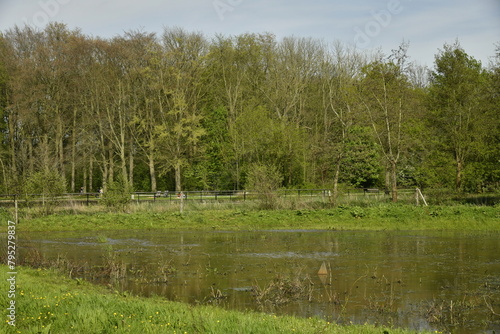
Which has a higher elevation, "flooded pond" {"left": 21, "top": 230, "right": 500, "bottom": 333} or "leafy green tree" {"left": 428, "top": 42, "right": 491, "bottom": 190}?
"leafy green tree" {"left": 428, "top": 42, "right": 491, "bottom": 190}

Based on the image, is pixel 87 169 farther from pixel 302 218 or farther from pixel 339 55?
pixel 302 218

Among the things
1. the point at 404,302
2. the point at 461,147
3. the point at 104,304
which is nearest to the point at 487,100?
the point at 461,147

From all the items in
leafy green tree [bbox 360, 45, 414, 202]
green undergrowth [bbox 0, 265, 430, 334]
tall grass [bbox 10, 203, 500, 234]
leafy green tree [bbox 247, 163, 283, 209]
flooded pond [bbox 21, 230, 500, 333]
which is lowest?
flooded pond [bbox 21, 230, 500, 333]

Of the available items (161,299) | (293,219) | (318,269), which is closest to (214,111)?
(293,219)

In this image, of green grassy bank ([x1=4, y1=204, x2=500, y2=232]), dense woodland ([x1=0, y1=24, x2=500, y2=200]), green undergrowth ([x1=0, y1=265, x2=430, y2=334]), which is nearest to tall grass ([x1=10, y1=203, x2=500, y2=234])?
green grassy bank ([x1=4, y1=204, x2=500, y2=232])

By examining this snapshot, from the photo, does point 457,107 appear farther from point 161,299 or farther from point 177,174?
point 161,299

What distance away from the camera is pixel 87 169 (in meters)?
66.9

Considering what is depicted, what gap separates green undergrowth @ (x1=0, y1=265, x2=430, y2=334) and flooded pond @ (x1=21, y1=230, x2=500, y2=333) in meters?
1.94

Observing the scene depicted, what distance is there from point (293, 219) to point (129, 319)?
2221 cm

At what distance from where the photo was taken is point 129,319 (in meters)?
10.7

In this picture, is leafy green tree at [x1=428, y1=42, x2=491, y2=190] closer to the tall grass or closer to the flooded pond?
the tall grass

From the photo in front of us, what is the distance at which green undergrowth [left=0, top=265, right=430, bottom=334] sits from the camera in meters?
10.1

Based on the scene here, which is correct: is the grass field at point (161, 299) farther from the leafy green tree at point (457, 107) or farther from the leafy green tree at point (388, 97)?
the leafy green tree at point (457, 107)

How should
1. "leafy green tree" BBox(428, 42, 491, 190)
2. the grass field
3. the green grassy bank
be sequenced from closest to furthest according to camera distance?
the grass field → the green grassy bank → "leafy green tree" BBox(428, 42, 491, 190)
